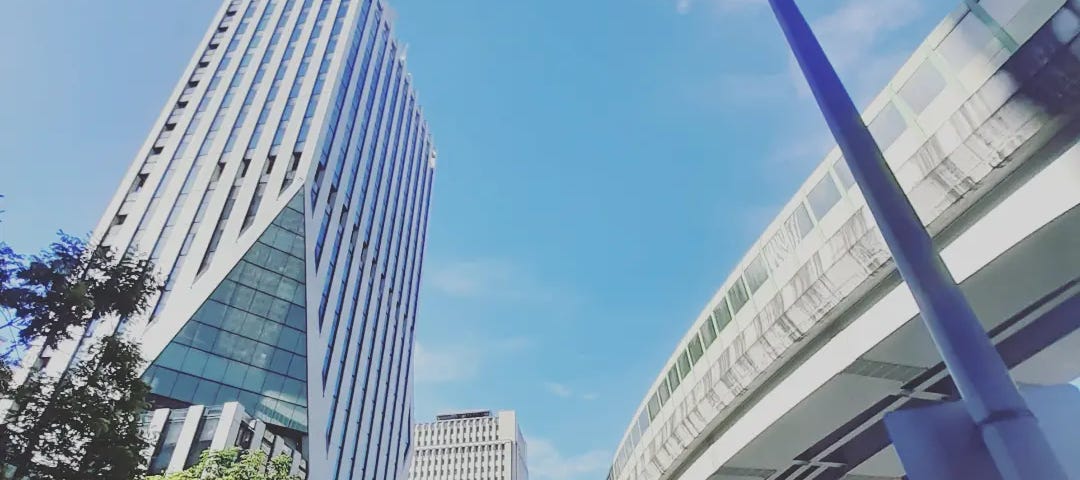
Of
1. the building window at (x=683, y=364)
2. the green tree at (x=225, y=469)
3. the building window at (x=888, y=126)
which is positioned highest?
the building window at (x=888, y=126)

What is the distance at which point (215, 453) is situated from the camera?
17.9 meters

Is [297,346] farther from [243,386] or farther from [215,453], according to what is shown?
[215,453]

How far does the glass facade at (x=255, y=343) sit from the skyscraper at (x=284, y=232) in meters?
0.08

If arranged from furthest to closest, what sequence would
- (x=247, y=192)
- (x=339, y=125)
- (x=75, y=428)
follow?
1. (x=339, y=125)
2. (x=247, y=192)
3. (x=75, y=428)

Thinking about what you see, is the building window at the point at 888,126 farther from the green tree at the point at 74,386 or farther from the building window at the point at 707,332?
the green tree at the point at 74,386

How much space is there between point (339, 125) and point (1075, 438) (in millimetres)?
47715

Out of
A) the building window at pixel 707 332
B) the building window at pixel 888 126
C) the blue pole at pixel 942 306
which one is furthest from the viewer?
the building window at pixel 707 332

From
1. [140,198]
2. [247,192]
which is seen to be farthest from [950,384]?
[140,198]

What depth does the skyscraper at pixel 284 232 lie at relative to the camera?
3406 centimetres

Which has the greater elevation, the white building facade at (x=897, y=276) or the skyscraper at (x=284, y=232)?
the skyscraper at (x=284, y=232)

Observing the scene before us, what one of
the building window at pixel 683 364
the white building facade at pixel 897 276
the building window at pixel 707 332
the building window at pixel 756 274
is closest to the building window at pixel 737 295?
the white building facade at pixel 897 276

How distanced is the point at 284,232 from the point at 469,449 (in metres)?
120

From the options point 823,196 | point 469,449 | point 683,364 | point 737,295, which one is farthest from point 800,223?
point 469,449

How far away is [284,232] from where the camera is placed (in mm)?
38188
